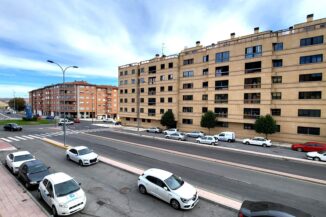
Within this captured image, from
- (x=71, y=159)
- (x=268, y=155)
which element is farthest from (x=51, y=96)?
(x=268, y=155)

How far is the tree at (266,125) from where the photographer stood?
28266 mm

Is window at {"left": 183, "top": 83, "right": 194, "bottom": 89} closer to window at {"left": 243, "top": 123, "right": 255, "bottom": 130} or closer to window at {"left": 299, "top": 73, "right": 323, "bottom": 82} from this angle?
window at {"left": 243, "top": 123, "right": 255, "bottom": 130}

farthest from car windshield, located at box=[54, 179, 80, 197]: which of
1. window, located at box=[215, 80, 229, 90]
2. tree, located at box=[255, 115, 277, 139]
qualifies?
window, located at box=[215, 80, 229, 90]

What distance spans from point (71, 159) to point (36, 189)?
598 centimetres

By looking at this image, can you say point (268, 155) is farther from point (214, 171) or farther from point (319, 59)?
point (319, 59)

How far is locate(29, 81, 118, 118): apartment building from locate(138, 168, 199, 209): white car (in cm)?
6957

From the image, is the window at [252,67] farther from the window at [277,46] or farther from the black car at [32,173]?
the black car at [32,173]

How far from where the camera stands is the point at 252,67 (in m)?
31.6

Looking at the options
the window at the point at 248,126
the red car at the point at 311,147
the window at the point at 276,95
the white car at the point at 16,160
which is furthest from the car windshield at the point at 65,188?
the window at the point at 276,95

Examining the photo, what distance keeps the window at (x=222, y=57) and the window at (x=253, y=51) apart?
3.35m

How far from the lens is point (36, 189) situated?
1156cm

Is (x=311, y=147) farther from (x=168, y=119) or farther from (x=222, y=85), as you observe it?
(x=168, y=119)

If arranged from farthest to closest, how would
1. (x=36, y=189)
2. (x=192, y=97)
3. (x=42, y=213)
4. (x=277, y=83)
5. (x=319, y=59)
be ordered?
(x=192, y=97), (x=277, y=83), (x=319, y=59), (x=36, y=189), (x=42, y=213)

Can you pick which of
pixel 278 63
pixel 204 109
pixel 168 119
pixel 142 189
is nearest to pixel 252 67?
pixel 278 63
